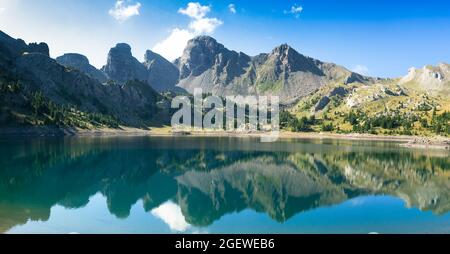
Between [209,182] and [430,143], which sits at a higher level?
[430,143]

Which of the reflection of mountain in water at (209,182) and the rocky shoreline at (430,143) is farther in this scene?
the rocky shoreline at (430,143)

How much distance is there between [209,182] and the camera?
248 feet

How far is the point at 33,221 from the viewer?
3956 cm

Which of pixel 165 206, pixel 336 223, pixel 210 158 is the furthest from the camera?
pixel 210 158

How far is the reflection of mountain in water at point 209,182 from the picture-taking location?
51.4 m

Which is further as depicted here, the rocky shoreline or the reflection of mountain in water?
the rocky shoreline

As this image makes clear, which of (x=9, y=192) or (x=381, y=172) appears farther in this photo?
(x=381, y=172)

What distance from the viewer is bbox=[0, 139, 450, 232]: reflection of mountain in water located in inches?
2023

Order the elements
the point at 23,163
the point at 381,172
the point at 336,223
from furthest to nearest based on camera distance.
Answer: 1. the point at 381,172
2. the point at 23,163
3. the point at 336,223

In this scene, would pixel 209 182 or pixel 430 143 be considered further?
pixel 430 143

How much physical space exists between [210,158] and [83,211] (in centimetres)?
6836
